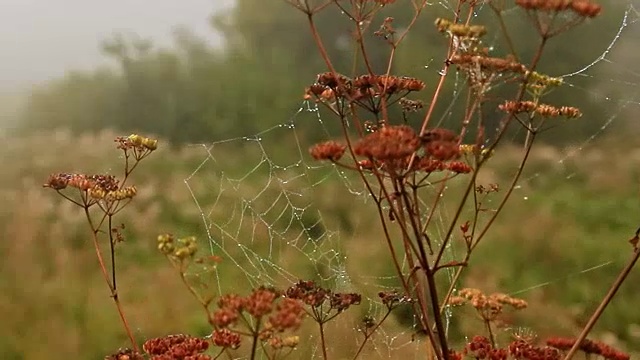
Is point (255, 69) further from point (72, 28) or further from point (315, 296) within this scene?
point (315, 296)

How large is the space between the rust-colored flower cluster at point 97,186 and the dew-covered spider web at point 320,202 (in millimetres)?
678

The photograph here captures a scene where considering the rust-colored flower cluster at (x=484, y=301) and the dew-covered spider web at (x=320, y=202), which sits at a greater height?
the dew-covered spider web at (x=320, y=202)

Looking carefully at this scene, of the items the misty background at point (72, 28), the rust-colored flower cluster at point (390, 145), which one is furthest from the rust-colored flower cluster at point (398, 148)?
the misty background at point (72, 28)

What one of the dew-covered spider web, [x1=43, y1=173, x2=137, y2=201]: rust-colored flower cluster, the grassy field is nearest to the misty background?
the grassy field

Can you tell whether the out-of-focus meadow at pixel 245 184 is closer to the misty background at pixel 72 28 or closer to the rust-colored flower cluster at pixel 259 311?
the misty background at pixel 72 28

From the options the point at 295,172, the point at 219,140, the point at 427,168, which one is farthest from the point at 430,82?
the point at 427,168

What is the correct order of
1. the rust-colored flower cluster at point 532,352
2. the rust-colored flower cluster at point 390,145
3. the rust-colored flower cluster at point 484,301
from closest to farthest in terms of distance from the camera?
the rust-colored flower cluster at point 390,145, the rust-colored flower cluster at point 532,352, the rust-colored flower cluster at point 484,301

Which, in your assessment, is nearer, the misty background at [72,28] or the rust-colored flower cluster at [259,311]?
the rust-colored flower cluster at [259,311]

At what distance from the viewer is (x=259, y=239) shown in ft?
4.39

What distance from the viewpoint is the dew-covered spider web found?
1298 millimetres

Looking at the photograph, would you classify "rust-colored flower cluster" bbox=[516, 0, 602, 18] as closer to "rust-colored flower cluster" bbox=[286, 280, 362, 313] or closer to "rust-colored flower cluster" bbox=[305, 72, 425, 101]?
"rust-colored flower cluster" bbox=[305, 72, 425, 101]

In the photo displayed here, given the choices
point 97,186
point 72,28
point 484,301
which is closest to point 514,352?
point 484,301

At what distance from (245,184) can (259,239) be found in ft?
0.35

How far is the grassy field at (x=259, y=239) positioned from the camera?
1.23 m
